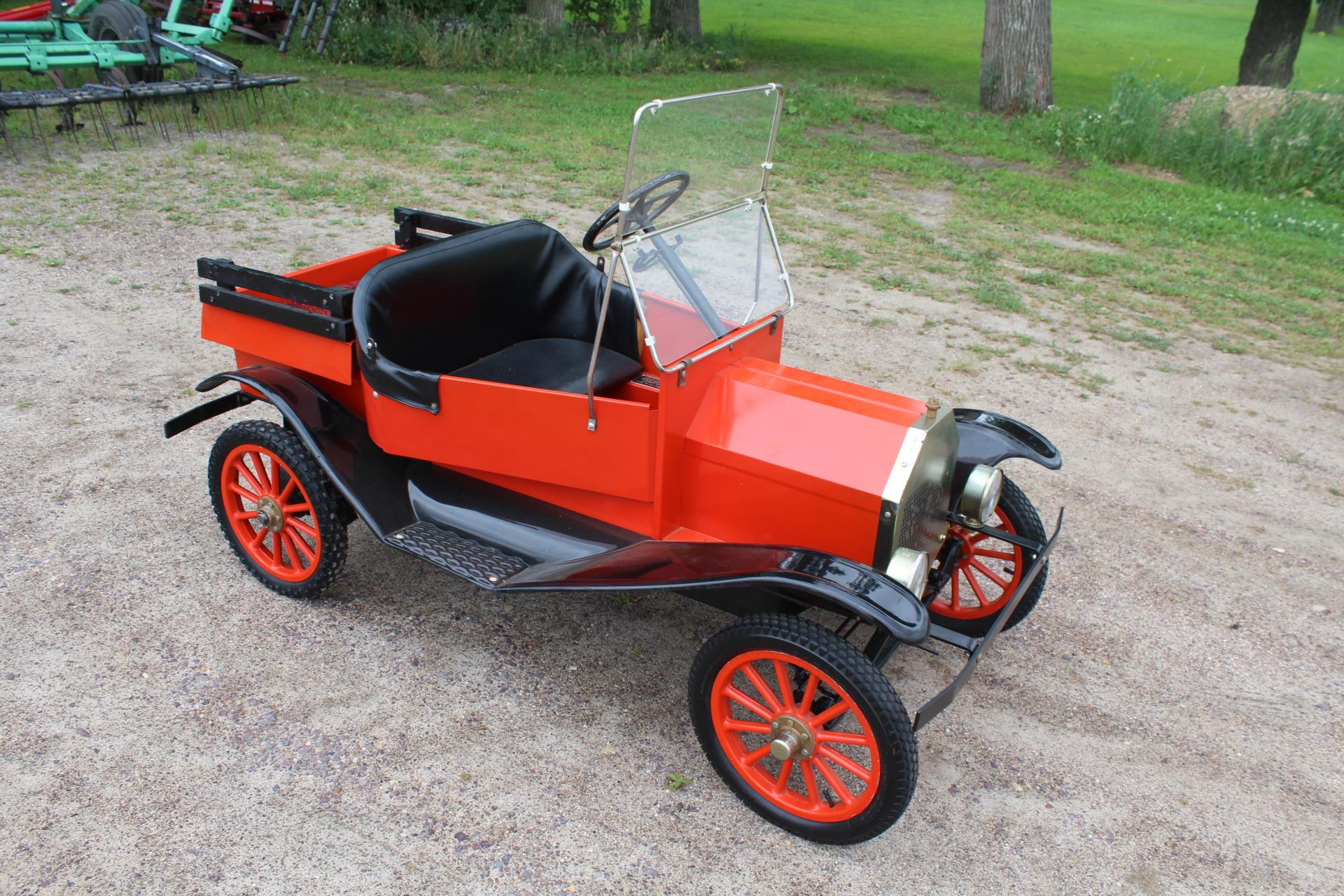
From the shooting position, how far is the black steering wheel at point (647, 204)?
2.99 meters

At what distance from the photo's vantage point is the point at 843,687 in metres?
2.54

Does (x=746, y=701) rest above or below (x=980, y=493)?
below

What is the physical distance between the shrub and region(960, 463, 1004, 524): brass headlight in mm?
7961

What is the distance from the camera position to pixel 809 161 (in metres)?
10.0

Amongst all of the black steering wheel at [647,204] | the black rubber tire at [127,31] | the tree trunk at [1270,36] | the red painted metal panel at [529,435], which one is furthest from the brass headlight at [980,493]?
the tree trunk at [1270,36]

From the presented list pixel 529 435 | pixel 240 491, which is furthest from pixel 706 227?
pixel 240 491

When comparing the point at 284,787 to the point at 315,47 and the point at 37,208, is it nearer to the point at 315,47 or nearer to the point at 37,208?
the point at 37,208

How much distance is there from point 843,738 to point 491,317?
7.09 feet

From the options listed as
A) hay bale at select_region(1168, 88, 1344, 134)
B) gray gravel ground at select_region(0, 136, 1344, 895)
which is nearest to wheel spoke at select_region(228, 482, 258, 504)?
gray gravel ground at select_region(0, 136, 1344, 895)

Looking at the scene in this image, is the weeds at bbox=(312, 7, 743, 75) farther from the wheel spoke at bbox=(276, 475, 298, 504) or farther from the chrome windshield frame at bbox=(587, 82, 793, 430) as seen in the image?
the wheel spoke at bbox=(276, 475, 298, 504)

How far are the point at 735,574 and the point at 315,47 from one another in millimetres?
14133

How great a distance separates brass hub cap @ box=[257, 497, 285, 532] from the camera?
11.7 feet

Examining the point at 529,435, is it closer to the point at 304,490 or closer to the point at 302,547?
the point at 304,490

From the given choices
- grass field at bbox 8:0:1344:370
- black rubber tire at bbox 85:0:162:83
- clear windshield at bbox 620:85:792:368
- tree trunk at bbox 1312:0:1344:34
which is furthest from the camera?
tree trunk at bbox 1312:0:1344:34
